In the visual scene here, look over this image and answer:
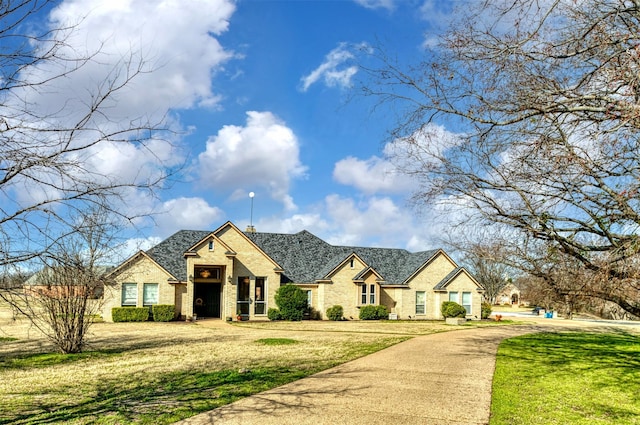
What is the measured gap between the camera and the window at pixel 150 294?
31859mm

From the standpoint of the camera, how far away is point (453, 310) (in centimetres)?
3678

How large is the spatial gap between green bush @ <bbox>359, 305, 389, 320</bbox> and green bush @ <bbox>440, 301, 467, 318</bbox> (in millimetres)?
4602

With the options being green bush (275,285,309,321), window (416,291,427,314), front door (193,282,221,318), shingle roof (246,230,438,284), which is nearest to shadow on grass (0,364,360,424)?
green bush (275,285,309,321)

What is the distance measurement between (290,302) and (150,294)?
28.6ft

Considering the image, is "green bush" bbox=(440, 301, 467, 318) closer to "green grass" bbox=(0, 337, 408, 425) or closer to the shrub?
the shrub

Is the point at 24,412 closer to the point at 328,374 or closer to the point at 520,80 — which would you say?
the point at 328,374

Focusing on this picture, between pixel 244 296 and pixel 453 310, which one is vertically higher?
pixel 244 296

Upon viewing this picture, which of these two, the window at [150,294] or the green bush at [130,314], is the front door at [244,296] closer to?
the window at [150,294]

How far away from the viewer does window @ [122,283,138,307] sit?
104ft

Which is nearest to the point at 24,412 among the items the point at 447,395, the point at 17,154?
the point at 17,154

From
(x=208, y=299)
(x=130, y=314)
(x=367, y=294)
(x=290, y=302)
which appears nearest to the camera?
(x=130, y=314)

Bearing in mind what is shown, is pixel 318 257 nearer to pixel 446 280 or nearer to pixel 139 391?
pixel 446 280

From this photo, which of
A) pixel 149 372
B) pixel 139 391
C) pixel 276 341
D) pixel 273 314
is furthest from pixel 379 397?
pixel 273 314

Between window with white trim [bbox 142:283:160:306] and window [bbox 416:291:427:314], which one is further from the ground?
window with white trim [bbox 142:283:160:306]
